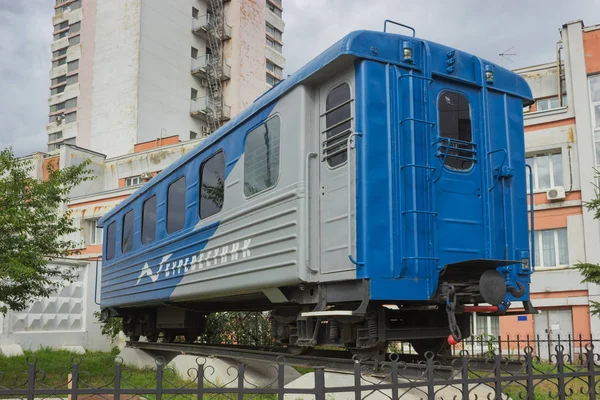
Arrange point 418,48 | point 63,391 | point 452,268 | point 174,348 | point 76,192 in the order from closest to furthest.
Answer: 1. point 63,391
2. point 452,268
3. point 418,48
4. point 174,348
5. point 76,192

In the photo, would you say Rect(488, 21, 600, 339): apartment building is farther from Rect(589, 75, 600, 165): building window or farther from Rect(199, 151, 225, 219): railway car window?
Rect(199, 151, 225, 219): railway car window

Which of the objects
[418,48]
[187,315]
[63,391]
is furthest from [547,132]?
[63,391]

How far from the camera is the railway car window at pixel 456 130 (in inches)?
280

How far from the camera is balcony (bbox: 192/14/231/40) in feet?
154

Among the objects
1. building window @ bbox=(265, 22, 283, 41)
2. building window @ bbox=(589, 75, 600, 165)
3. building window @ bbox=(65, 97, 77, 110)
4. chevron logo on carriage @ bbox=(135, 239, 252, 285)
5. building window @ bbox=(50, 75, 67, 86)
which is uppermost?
building window @ bbox=(265, 22, 283, 41)

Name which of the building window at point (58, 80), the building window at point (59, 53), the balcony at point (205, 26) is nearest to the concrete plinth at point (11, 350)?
the balcony at point (205, 26)

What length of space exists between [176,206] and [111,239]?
5.34m

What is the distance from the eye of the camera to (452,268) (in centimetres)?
666

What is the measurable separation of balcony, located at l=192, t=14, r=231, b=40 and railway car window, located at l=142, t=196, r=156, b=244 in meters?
36.6

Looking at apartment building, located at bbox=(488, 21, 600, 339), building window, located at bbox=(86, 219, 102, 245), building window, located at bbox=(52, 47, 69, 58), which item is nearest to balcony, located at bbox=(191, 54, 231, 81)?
building window, located at bbox=(52, 47, 69, 58)

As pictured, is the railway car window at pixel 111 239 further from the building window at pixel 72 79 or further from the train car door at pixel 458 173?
the building window at pixel 72 79

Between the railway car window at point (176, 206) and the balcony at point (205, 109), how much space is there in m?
35.7

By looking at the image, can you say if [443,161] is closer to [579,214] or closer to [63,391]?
[63,391]

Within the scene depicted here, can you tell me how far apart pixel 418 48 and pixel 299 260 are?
104 inches
